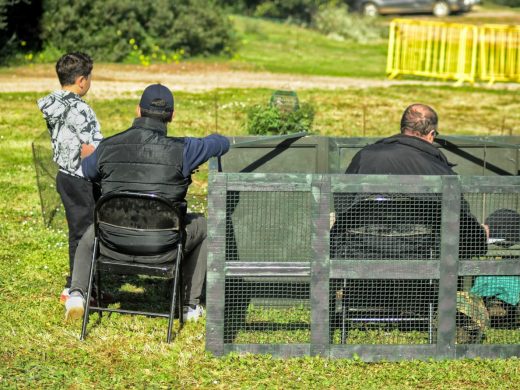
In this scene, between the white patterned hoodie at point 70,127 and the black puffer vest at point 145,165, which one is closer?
the black puffer vest at point 145,165

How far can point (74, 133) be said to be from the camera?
23.0 feet

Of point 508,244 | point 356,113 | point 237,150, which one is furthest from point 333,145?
point 356,113

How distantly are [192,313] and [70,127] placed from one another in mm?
1444

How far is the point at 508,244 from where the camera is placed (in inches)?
247

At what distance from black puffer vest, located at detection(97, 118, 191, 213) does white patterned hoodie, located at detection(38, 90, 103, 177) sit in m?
0.60

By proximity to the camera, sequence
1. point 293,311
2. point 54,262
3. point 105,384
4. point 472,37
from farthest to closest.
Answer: point 472,37, point 54,262, point 293,311, point 105,384

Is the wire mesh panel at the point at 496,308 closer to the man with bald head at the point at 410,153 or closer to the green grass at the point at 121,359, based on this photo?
the green grass at the point at 121,359

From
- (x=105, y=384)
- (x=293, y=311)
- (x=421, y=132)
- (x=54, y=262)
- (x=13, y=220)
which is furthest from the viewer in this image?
(x=13, y=220)

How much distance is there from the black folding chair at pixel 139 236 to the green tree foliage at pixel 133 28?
48.4 ft

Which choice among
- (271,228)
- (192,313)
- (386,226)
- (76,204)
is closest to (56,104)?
(76,204)

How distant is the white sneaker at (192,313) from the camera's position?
682cm

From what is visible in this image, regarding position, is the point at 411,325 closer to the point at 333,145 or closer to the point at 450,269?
the point at 450,269

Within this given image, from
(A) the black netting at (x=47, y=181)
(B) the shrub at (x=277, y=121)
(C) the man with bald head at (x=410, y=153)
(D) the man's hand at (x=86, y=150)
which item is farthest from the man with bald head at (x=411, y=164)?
(B) the shrub at (x=277, y=121)

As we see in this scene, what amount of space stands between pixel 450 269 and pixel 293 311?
36.7 inches
